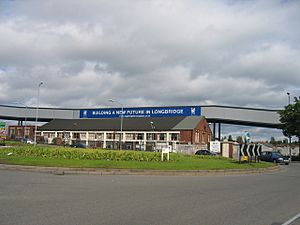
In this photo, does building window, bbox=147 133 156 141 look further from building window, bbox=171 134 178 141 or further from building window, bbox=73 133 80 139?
building window, bbox=73 133 80 139

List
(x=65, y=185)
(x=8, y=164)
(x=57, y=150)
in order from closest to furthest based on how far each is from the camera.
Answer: (x=65, y=185), (x=8, y=164), (x=57, y=150)

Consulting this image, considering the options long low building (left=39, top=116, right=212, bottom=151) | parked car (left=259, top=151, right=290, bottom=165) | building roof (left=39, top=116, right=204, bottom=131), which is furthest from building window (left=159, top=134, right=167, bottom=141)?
parked car (left=259, top=151, right=290, bottom=165)

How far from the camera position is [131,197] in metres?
11.6

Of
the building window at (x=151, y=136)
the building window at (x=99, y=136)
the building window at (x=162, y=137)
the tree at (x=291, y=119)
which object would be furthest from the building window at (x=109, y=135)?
the tree at (x=291, y=119)

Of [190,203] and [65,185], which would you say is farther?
[65,185]

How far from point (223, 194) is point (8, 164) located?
46.7 feet

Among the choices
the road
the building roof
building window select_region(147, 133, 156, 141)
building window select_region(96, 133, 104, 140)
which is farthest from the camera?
building window select_region(96, 133, 104, 140)

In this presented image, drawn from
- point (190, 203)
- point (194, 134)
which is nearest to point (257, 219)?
point (190, 203)

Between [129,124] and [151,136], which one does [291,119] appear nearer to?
[151,136]

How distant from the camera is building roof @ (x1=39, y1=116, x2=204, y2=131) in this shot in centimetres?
8369

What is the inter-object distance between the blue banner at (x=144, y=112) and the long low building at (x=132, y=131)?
4679mm

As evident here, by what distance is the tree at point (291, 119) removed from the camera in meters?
59.3

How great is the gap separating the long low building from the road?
5919cm

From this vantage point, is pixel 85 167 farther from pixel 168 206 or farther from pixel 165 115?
pixel 165 115
